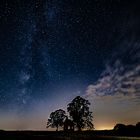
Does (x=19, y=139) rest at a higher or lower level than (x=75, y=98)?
lower

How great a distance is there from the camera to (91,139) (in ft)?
137

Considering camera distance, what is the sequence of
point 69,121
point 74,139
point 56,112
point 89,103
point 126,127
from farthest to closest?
1. point 56,112
2. point 69,121
3. point 89,103
4. point 126,127
5. point 74,139

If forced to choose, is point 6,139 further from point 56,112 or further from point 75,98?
point 56,112

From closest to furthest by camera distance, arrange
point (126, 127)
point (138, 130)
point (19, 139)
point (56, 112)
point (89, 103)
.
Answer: point (19, 139)
point (138, 130)
point (126, 127)
point (89, 103)
point (56, 112)

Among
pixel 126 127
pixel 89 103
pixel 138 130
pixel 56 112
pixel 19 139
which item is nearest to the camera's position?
pixel 19 139

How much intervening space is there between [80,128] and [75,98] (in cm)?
914

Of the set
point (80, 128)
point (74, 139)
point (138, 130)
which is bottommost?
point (74, 139)

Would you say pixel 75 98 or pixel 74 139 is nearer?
pixel 74 139

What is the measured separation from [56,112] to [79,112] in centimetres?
2441

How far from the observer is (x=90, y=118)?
78125 millimetres

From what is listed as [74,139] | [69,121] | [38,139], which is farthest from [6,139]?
[69,121]

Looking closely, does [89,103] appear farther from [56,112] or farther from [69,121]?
[56,112]

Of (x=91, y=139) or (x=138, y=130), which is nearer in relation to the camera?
(x=91, y=139)

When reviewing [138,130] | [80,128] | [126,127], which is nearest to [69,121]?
[80,128]
